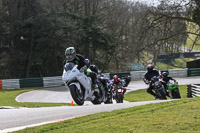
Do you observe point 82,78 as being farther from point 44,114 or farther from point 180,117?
point 180,117

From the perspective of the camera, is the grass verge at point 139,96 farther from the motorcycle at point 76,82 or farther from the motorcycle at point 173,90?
the motorcycle at point 76,82

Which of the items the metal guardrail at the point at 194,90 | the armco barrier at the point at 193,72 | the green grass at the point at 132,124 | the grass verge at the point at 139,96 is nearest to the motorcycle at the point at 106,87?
the green grass at the point at 132,124

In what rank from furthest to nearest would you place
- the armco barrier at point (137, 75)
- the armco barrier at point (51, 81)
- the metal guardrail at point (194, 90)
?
the armco barrier at point (137, 75), the armco barrier at point (51, 81), the metal guardrail at point (194, 90)

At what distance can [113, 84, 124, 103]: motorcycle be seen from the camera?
15.7 metres

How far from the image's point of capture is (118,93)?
1574cm

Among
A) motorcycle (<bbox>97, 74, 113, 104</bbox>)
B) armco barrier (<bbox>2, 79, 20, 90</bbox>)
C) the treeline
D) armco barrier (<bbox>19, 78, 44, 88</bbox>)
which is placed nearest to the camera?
motorcycle (<bbox>97, 74, 113, 104</bbox>)

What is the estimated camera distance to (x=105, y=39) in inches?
1646

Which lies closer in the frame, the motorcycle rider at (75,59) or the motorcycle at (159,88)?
the motorcycle rider at (75,59)

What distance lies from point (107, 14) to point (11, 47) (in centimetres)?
1449

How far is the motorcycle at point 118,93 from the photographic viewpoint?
15684 millimetres

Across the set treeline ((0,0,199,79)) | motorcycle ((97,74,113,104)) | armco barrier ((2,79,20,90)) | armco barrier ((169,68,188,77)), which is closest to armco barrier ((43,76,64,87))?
armco barrier ((2,79,20,90))

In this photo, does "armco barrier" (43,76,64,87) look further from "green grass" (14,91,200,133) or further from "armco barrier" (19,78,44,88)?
"green grass" (14,91,200,133)

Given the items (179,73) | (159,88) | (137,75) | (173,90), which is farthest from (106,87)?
(179,73)

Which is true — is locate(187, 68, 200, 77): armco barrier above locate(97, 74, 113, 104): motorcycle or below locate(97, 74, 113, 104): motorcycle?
below
